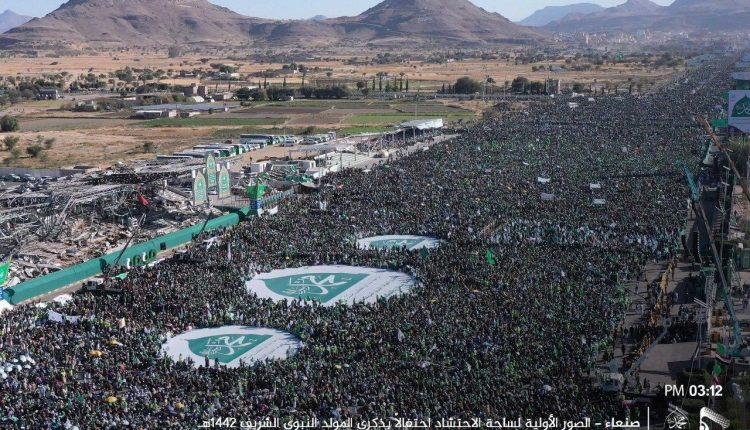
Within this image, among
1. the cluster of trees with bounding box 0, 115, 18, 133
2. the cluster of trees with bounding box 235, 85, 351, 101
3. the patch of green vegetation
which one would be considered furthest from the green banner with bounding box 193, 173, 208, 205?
the cluster of trees with bounding box 235, 85, 351, 101

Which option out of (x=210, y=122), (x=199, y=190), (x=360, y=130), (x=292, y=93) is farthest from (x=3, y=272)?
(x=292, y=93)

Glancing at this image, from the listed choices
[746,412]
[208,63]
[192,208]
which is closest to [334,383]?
[746,412]

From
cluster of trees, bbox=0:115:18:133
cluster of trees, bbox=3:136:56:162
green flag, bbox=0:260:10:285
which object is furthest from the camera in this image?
cluster of trees, bbox=0:115:18:133

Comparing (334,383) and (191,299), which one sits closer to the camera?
(334,383)

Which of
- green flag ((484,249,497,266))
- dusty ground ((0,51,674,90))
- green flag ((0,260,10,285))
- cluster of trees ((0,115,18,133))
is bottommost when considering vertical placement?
dusty ground ((0,51,674,90))

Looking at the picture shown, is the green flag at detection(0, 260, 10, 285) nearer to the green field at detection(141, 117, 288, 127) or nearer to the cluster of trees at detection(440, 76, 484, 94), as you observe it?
the green field at detection(141, 117, 288, 127)

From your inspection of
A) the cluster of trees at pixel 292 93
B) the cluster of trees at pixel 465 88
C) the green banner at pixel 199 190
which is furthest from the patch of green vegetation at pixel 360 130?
the cluster of trees at pixel 465 88

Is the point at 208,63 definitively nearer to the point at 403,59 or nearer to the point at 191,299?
the point at 403,59
